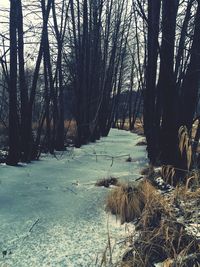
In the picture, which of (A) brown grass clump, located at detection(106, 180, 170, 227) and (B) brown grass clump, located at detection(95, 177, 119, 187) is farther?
(B) brown grass clump, located at detection(95, 177, 119, 187)

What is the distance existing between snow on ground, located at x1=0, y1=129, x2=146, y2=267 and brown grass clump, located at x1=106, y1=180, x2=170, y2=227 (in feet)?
0.47

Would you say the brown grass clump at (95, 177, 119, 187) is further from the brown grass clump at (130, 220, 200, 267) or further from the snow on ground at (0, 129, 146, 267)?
the brown grass clump at (130, 220, 200, 267)

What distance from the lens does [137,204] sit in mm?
3955

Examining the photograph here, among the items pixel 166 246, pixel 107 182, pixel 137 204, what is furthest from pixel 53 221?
pixel 107 182

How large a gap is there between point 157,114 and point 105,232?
5131mm

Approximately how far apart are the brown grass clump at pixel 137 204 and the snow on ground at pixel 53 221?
0.14 meters

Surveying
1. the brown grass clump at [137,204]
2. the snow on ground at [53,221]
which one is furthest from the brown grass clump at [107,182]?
the brown grass clump at [137,204]

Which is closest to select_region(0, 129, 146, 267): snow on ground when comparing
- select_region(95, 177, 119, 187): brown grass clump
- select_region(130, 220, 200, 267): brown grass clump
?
select_region(95, 177, 119, 187): brown grass clump

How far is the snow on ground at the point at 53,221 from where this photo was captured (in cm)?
312

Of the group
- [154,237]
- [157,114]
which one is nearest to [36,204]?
[154,237]

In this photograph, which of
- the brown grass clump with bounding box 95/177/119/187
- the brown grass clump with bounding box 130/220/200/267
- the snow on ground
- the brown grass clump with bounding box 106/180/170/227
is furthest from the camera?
the brown grass clump with bounding box 95/177/119/187

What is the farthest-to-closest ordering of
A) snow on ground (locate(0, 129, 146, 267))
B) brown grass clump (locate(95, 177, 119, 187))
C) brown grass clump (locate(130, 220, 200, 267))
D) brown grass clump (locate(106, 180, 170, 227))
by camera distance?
brown grass clump (locate(95, 177, 119, 187)) < brown grass clump (locate(106, 180, 170, 227)) < snow on ground (locate(0, 129, 146, 267)) < brown grass clump (locate(130, 220, 200, 267))

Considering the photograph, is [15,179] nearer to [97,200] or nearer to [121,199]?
[97,200]

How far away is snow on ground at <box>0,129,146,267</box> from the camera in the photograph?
3.12 meters
